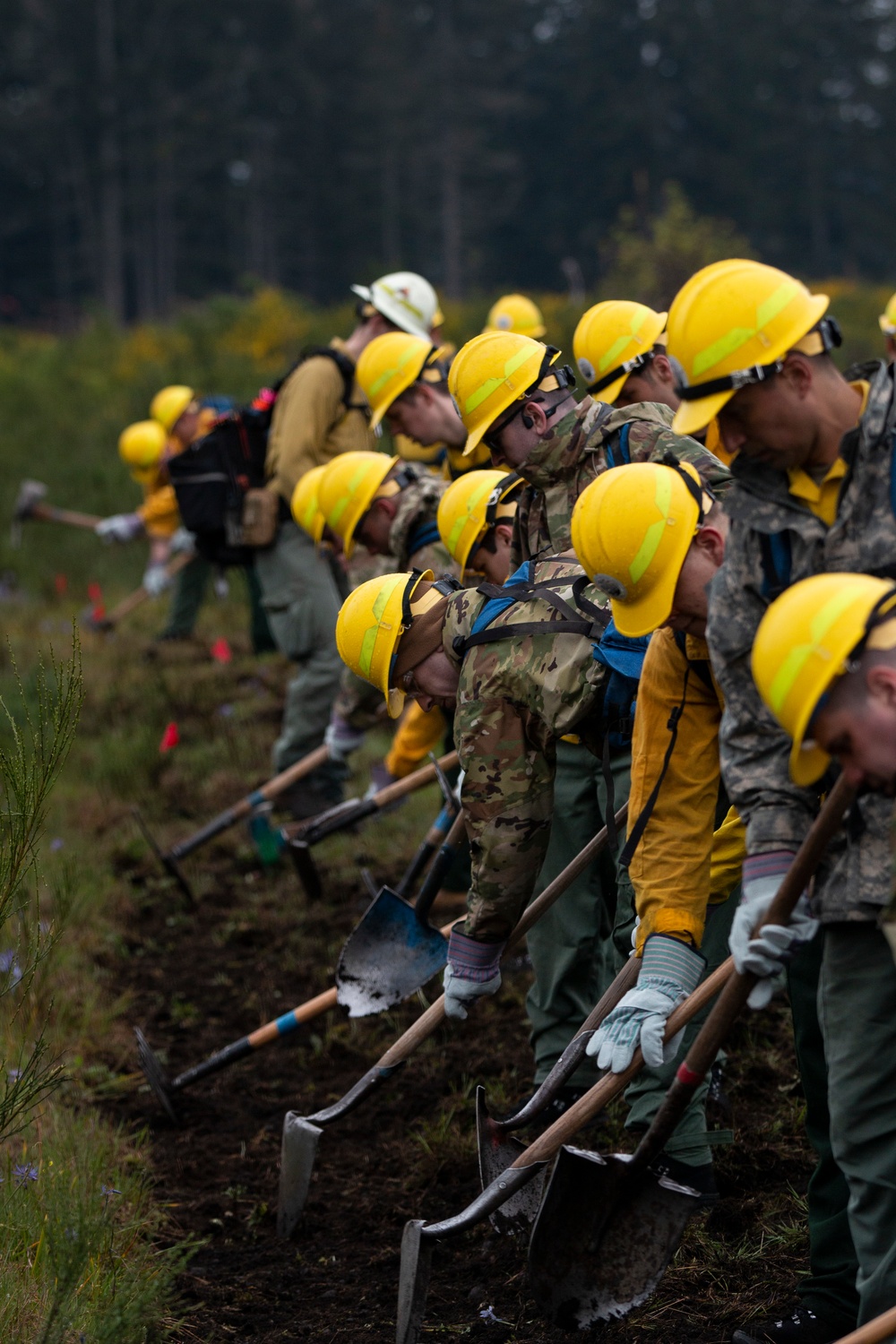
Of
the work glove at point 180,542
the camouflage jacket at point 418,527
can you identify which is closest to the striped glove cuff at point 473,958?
the camouflage jacket at point 418,527

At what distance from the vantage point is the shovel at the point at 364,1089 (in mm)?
3639

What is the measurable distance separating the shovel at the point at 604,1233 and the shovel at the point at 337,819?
1721 mm

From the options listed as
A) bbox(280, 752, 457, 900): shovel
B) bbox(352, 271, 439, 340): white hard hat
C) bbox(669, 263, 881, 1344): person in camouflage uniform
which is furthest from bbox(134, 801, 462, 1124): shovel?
bbox(352, 271, 439, 340): white hard hat

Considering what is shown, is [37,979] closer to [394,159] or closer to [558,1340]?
[558,1340]

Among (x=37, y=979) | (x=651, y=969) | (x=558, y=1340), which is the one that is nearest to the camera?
(x=651, y=969)

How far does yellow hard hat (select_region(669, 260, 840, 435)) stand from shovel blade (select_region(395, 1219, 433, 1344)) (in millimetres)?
1817

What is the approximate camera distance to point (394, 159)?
32906 millimetres

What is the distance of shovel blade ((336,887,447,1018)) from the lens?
424cm

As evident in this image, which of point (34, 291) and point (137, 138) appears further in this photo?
point (34, 291)

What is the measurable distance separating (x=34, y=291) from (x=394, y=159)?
9878mm

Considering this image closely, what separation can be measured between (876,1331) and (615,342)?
286 cm

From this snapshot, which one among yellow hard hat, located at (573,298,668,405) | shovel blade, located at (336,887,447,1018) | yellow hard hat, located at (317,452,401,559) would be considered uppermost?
yellow hard hat, located at (573,298,668,405)

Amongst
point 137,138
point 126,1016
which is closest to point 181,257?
point 137,138

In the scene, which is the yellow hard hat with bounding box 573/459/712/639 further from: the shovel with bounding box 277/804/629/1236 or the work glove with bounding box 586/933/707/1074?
the shovel with bounding box 277/804/629/1236
